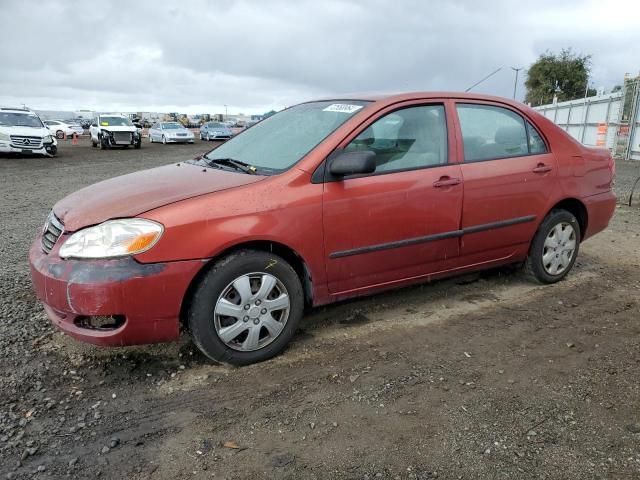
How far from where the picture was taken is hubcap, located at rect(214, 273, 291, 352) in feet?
9.96

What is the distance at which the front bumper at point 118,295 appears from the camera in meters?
2.79

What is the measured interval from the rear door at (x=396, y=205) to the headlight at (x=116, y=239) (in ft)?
3.50

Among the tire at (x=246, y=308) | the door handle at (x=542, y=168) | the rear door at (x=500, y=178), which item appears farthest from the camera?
the door handle at (x=542, y=168)

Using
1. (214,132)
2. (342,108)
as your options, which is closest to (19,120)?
(342,108)

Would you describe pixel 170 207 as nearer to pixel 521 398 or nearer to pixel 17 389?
pixel 17 389

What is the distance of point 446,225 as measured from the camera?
382 cm

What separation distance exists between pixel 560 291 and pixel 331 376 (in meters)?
2.51

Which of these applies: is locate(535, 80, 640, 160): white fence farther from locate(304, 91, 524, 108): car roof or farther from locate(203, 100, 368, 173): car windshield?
locate(203, 100, 368, 173): car windshield

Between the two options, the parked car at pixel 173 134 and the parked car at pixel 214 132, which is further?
the parked car at pixel 214 132

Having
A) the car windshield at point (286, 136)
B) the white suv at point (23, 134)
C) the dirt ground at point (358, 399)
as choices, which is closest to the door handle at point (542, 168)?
the dirt ground at point (358, 399)

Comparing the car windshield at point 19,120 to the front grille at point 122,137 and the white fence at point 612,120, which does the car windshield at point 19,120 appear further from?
the white fence at point 612,120

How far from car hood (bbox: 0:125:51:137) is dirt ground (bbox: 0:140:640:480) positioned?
16.8 m

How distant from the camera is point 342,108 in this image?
377 centimetres

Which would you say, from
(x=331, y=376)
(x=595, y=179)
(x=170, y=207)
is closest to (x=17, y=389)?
(x=170, y=207)
